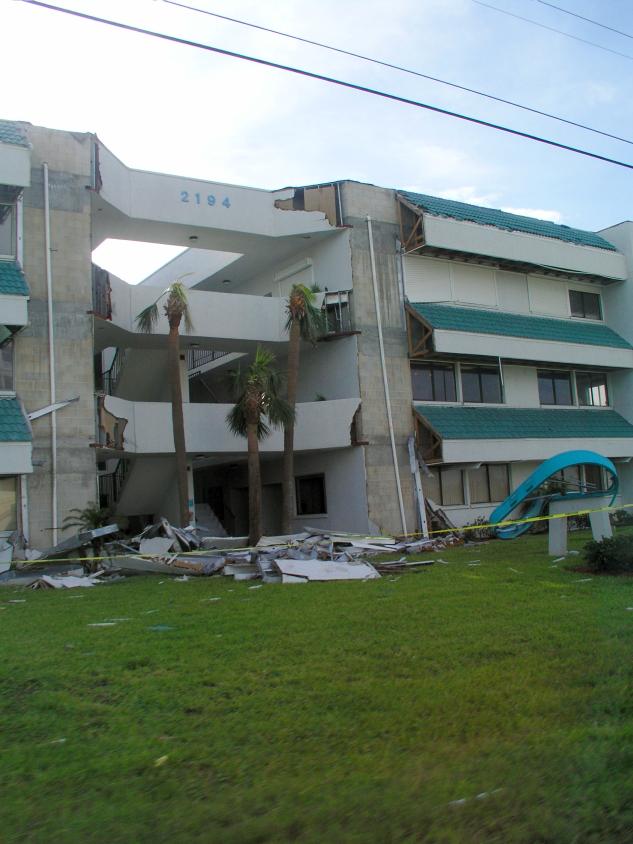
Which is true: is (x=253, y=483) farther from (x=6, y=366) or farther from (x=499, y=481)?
(x=499, y=481)

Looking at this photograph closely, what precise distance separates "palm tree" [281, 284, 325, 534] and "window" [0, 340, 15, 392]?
24.6 feet

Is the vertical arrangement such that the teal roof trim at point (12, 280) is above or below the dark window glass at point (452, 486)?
above

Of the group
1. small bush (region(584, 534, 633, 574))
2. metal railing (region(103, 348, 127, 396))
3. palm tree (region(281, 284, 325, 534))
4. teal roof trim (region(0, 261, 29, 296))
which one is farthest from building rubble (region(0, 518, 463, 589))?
metal railing (region(103, 348, 127, 396))

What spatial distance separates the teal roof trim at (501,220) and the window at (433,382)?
510 centimetres

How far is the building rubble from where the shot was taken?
625 inches

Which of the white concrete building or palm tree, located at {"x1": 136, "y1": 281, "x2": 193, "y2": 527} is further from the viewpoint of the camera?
palm tree, located at {"x1": 136, "y1": 281, "x2": 193, "y2": 527}

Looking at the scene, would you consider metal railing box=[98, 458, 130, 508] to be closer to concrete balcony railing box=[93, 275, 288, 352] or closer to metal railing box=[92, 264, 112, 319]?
concrete balcony railing box=[93, 275, 288, 352]

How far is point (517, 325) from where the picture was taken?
2925 centimetres

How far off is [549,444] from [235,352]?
11.4 meters

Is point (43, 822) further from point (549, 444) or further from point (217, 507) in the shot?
point (217, 507)

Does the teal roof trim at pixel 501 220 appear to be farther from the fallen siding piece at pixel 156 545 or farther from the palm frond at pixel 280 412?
the fallen siding piece at pixel 156 545

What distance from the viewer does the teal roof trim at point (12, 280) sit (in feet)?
64.8

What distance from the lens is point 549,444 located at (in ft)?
93.9

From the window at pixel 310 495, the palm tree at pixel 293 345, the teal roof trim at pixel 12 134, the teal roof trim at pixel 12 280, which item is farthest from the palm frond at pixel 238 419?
the teal roof trim at pixel 12 134
